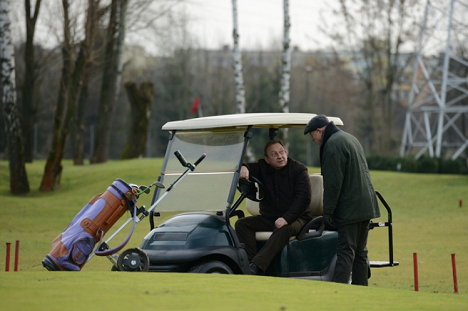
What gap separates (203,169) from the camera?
25.0ft

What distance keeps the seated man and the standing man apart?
0.38m

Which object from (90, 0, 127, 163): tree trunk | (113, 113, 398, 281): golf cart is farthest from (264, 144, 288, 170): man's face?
(90, 0, 127, 163): tree trunk

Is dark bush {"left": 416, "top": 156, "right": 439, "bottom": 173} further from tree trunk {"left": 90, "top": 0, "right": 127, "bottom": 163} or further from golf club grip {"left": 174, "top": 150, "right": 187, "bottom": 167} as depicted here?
golf club grip {"left": 174, "top": 150, "right": 187, "bottom": 167}

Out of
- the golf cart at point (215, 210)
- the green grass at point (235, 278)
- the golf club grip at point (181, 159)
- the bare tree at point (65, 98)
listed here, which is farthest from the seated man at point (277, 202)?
the bare tree at point (65, 98)

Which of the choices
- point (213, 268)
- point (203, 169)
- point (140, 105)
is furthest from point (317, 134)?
point (140, 105)

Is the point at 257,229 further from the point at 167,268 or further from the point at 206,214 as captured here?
the point at 167,268

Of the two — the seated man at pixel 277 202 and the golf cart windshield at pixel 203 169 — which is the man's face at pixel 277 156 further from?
the golf cart windshield at pixel 203 169

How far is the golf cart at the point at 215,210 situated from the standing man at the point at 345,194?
0.31 meters

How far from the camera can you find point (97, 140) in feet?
107

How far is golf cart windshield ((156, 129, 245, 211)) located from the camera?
24.3ft

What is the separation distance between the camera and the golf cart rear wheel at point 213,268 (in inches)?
268

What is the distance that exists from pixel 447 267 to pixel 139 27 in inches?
910

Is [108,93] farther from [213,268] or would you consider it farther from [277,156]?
[213,268]

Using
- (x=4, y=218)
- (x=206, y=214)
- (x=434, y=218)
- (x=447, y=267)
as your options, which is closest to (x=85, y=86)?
(x=4, y=218)
